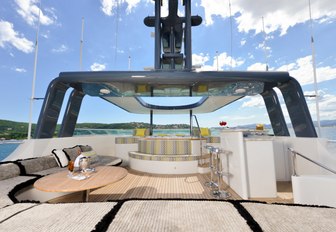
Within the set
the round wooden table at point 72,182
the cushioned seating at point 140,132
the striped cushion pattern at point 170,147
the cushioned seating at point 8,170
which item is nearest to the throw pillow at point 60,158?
the cushioned seating at point 8,170

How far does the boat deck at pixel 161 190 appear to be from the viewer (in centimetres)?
221

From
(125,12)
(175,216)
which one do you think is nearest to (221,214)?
(175,216)

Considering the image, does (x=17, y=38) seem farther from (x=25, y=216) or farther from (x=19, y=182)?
(x=25, y=216)

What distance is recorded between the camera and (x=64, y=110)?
378 centimetres

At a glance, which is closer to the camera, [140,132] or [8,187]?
[8,187]

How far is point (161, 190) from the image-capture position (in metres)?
2.51

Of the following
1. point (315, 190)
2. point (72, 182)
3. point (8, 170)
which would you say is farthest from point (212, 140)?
point (8, 170)

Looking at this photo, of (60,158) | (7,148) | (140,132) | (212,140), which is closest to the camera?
(60,158)

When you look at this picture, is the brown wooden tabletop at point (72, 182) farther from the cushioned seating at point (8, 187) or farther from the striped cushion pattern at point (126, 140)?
the striped cushion pattern at point (126, 140)

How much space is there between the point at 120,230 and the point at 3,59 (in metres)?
7.04

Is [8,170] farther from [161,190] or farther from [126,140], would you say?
[126,140]

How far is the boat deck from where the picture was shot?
2211mm

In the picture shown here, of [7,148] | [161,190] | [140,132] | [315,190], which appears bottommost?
[161,190]

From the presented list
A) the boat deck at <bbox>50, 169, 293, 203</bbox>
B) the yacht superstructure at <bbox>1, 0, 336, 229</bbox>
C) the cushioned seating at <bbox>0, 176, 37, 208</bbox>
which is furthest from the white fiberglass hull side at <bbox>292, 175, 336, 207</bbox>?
the cushioned seating at <bbox>0, 176, 37, 208</bbox>
